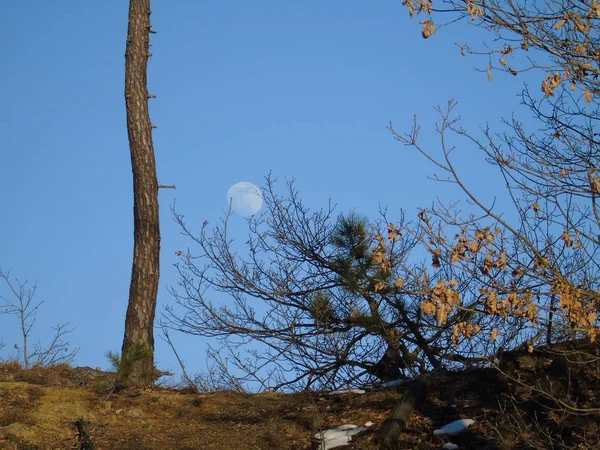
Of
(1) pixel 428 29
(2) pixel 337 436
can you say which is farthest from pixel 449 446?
(1) pixel 428 29

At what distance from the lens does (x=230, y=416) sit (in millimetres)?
8195

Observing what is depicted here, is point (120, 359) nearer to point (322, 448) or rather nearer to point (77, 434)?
point (77, 434)

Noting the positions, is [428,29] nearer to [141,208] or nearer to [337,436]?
[337,436]

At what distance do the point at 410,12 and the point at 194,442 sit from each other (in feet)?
15.3

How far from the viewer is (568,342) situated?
7.11 m

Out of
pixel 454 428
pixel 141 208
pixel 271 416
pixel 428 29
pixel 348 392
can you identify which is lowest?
pixel 454 428

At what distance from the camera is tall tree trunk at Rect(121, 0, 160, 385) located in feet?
33.3

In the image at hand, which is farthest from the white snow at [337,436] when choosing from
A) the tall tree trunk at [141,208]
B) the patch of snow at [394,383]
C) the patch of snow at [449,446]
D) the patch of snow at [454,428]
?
the tall tree trunk at [141,208]

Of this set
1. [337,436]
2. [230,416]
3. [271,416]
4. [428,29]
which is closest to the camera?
[428,29]

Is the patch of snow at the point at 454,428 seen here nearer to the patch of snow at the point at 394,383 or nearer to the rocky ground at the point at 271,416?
the rocky ground at the point at 271,416

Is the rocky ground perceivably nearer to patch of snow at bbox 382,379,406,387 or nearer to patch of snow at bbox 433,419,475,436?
patch of snow at bbox 433,419,475,436

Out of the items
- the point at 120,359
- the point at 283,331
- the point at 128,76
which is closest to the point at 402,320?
the point at 283,331

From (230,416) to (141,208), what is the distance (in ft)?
13.2

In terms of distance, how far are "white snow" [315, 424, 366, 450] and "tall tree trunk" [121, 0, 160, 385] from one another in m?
3.18
